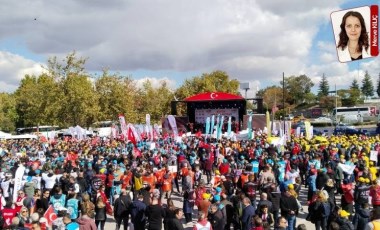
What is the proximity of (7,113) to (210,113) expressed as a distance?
1635 inches

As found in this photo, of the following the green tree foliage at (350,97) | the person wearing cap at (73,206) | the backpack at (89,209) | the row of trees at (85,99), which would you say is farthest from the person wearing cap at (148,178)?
the green tree foliage at (350,97)

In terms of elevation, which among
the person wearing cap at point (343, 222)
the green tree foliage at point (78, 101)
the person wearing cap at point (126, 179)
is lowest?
the person wearing cap at point (343, 222)

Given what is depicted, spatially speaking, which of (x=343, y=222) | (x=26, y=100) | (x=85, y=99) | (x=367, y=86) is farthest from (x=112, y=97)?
(x=367, y=86)

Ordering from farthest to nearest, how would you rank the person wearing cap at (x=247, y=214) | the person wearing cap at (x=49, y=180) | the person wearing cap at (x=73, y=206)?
the person wearing cap at (x=49, y=180)
the person wearing cap at (x=73, y=206)
the person wearing cap at (x=247, y=214)

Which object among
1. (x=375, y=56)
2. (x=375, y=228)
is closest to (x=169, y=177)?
(x=375, y=228)

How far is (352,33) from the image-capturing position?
601 cm

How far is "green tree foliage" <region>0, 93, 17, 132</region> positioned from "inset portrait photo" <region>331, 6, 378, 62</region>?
224 ft

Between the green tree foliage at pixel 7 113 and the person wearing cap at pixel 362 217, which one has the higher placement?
the green tree foliage at pixel 7 113

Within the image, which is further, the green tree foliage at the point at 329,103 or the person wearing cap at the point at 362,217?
the green tree foliage at the point at 329,103

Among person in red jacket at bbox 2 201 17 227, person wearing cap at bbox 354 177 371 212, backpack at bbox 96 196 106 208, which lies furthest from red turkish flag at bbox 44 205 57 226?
person wearing cap at bbox 354 177 371 212

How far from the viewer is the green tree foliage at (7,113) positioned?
69.2 meters

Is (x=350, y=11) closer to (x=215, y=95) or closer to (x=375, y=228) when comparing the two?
(x=375, y=228)

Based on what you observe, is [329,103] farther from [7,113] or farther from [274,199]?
[274,199]

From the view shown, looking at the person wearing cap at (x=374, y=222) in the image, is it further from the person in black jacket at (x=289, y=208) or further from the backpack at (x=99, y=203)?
the backpack at (x=99, y=203)
